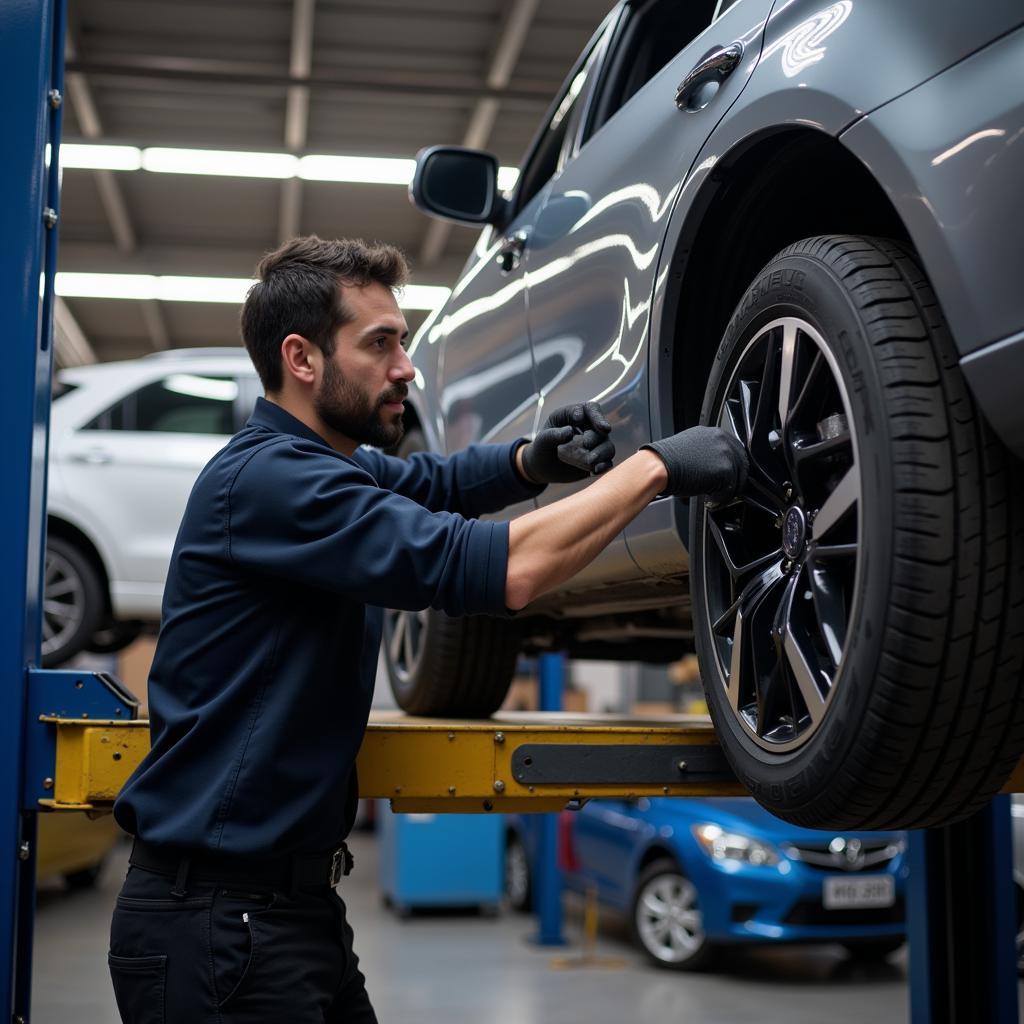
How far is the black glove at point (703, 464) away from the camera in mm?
1732

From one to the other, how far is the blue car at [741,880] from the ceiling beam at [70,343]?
8572 mm

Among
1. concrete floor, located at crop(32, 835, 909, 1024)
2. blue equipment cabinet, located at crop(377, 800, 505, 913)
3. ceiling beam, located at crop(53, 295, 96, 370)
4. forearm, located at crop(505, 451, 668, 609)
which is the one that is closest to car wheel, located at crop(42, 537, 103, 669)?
concrete floor, located at crop(32, 835, 909, 1024)

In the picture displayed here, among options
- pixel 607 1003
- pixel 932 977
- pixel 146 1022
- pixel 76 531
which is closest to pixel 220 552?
pixel 146 1022

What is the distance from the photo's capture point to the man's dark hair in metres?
2.04

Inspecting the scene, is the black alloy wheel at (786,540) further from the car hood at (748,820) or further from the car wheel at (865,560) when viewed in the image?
the car hood at (748,820)

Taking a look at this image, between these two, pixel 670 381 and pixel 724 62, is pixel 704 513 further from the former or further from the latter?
pixel 724 62

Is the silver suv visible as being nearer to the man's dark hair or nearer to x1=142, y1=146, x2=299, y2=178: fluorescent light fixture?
the man's dark hair

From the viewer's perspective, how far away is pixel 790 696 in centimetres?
167

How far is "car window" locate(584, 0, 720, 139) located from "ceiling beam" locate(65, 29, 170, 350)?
524 cm

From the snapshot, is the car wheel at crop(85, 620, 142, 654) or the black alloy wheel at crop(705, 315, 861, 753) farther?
the car wheel at crop(85, 620, 142, 654)

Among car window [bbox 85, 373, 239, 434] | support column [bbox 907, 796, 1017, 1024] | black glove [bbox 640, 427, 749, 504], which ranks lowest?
support column [bbox 907, 796, 1017, 1024]

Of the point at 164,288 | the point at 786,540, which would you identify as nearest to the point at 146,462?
the point at 786,540

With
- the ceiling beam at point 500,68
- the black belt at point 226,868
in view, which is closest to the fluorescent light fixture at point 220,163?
the ceiling beam at point 500,68

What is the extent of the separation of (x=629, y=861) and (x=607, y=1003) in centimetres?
92
